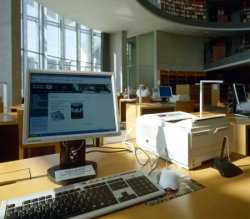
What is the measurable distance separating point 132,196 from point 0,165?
76 cm

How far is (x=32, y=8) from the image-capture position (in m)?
7.20

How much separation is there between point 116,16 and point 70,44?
2037 millimetres

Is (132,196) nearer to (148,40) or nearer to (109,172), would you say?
(109,172)

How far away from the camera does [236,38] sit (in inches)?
451

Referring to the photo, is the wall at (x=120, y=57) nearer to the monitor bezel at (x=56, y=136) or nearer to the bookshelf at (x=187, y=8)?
the bookshelf at (x=187, y=8)

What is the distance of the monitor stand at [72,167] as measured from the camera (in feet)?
3.18

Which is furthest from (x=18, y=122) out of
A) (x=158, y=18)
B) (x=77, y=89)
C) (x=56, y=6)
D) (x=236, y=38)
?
(x=236, y=38)

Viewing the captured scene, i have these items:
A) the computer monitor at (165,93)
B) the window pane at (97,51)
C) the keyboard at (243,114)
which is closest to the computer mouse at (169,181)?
the keyboard at (243,114)

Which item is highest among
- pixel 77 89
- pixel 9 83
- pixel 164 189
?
pixel 9 83

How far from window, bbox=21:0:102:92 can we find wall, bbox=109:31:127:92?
796 mm

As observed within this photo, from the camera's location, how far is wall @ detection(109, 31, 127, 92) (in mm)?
10548

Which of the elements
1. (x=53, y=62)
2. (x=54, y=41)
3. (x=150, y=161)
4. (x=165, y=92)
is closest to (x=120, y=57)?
(x=54, y=41)

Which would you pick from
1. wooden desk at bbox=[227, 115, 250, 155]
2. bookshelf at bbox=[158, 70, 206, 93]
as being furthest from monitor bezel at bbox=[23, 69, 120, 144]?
bookshelf at bbox=[158, 70, 206, 93]

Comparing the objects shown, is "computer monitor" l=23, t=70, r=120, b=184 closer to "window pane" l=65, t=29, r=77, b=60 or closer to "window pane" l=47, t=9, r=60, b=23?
"window pane" l=47, t=9, r=60, b=23
